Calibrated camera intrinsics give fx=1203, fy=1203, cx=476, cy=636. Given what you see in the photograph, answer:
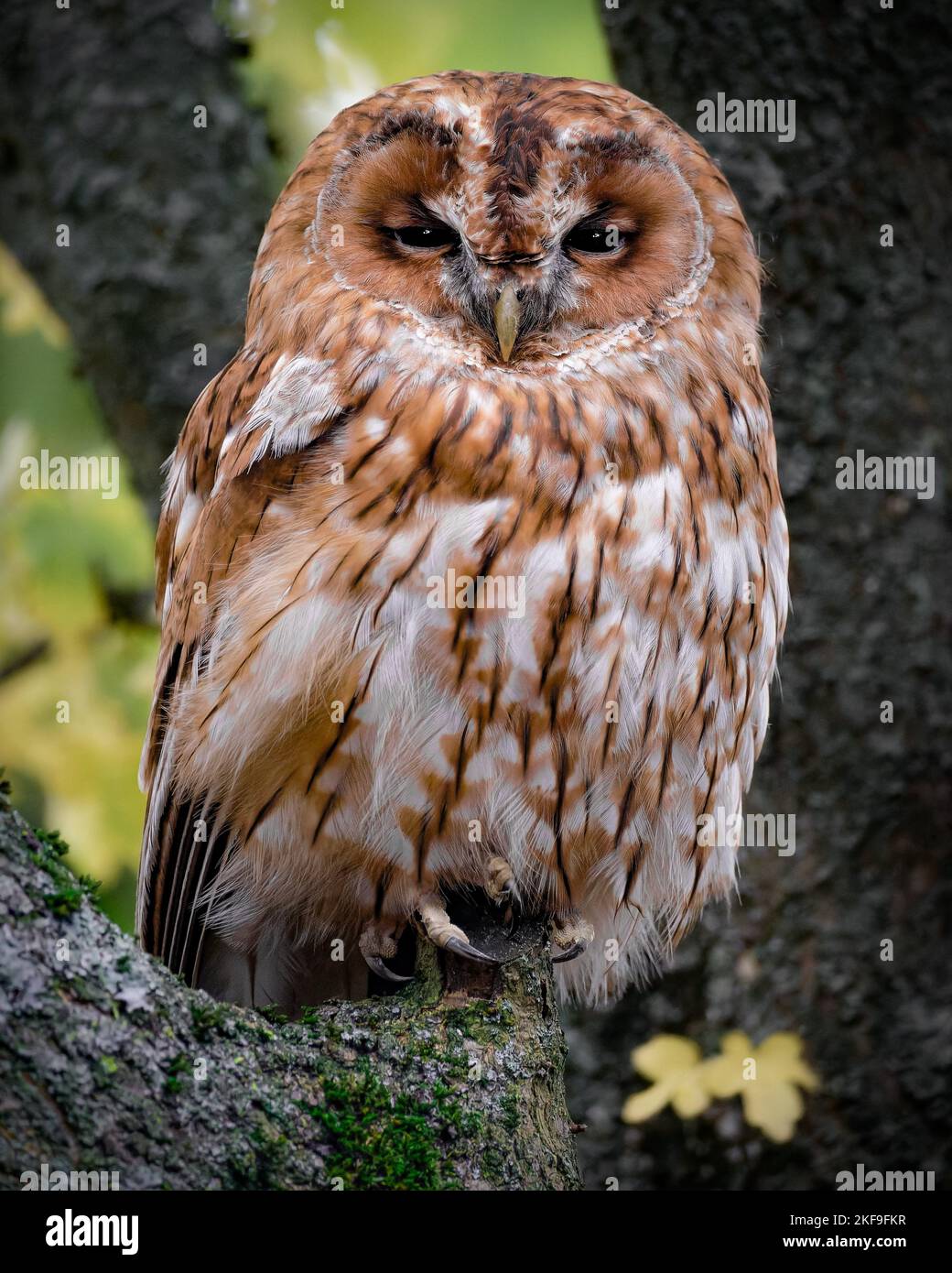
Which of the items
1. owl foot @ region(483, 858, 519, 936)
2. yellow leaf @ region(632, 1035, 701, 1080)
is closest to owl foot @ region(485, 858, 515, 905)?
owl foot @ region(483, 858, 519, 936)

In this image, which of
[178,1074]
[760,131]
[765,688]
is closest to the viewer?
[178,1074]

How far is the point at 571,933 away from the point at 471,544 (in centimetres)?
67

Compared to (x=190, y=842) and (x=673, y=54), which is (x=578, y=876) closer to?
(x=190, y=842)

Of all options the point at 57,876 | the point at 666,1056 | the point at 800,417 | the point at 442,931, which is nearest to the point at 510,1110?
the point at 442,931

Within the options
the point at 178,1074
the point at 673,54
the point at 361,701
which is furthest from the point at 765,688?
the point at 673,54

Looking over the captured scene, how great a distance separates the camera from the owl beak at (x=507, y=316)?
1670 mm

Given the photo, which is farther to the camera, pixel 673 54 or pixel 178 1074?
pixel 673 54

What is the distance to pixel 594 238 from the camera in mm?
1793

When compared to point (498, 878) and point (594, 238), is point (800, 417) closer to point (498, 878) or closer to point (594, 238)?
point (594, 238)

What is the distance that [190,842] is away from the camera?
74.5 inches

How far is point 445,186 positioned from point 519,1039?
1197mm

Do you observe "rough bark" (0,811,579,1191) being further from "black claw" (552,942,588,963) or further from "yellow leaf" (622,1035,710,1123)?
"yellow leaf" (622,1035,710,1123)

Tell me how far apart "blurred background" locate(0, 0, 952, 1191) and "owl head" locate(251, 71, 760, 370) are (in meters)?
0.77

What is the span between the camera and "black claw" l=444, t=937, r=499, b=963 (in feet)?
5.49
